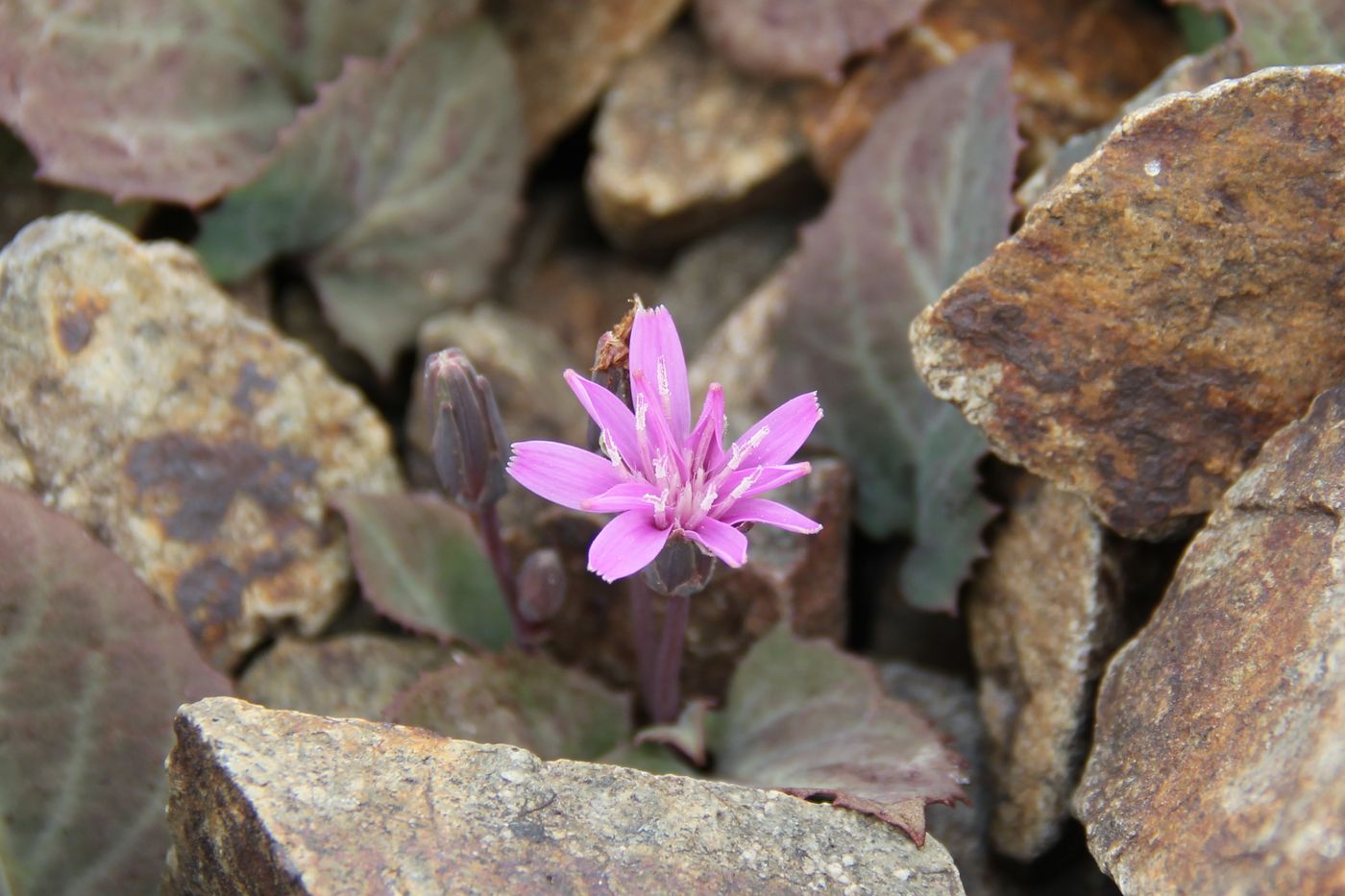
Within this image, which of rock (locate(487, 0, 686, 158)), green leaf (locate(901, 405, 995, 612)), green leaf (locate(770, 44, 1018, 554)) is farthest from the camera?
rock (locate(487, 0, 686, 158))

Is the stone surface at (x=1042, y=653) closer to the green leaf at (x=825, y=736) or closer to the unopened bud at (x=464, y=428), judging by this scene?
→ the green leaf at (x=825, y=736)

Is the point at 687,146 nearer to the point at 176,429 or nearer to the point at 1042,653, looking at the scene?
the point at 176,429

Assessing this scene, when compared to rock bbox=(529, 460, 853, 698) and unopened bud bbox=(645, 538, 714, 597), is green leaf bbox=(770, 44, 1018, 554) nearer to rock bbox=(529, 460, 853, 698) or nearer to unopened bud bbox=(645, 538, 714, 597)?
rock bbox=(529, 460, 853, 698)

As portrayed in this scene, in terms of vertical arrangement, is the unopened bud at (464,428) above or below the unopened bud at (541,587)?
above

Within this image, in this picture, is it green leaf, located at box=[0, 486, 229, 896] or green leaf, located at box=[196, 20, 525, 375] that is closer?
green leaf, located at box=[0, 486, 229, 896]

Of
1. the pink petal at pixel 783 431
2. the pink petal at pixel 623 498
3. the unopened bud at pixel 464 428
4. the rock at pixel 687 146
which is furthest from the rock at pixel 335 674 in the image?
the rock at pixel 687 146

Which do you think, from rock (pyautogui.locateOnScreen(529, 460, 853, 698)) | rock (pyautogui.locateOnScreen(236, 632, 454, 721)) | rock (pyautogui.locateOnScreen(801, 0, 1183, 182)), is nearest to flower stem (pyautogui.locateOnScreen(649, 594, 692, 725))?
rock (pyautogui.locateOnScreen(529, 460, 853, 698))
